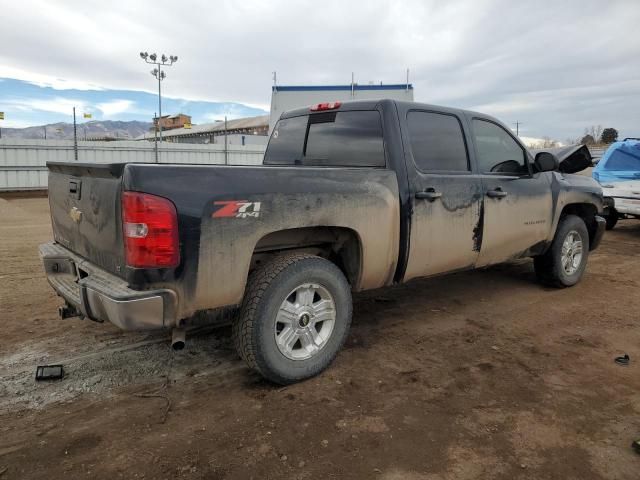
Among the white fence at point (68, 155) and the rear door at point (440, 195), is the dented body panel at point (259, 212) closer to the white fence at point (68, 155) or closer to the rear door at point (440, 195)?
the rear door at point (440, 195)

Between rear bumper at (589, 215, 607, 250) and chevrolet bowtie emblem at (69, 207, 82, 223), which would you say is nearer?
chevrolet bowtie emblem at (69, 207, 82, 223)

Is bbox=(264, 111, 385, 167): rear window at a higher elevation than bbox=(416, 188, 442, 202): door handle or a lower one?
higher

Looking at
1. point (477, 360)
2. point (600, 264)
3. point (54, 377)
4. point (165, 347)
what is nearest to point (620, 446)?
point (477, 360)

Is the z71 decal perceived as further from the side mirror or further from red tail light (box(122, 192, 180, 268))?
the side mirror

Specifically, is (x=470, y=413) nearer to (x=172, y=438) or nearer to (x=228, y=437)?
(x=228, y=437)

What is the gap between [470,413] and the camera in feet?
9.36

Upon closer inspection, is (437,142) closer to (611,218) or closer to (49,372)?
(49,372)

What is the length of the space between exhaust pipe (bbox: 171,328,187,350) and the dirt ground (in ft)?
1.39

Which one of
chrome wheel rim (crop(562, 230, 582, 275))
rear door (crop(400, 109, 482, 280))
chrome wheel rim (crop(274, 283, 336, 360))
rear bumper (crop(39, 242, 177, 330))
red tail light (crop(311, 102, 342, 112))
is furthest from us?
chrome wheel rim (crop(562, 230, 582, 275))

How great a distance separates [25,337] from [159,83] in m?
25.3

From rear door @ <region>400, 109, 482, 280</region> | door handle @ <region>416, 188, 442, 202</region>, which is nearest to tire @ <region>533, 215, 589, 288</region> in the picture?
rear door @ <region>400, 109, 482, 280</region>

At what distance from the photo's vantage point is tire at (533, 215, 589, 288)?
5301mm

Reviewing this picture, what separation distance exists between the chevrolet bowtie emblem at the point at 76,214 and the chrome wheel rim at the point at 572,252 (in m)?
4.92

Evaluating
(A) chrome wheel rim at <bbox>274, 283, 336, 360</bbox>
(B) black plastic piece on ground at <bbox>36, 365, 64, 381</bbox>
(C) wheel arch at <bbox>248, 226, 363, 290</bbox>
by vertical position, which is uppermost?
(C) wheel arch at <bbox>248, 226, 363, 290</bbox>
